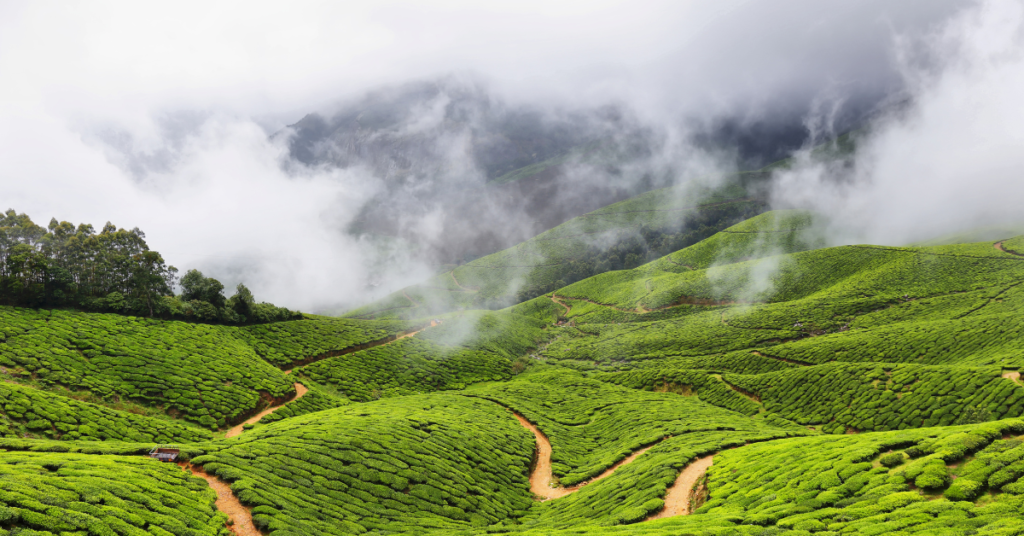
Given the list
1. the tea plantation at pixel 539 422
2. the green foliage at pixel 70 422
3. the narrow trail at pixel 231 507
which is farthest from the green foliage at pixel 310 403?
the narrow trail at pixel 231 507

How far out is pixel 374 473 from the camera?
31203 mm

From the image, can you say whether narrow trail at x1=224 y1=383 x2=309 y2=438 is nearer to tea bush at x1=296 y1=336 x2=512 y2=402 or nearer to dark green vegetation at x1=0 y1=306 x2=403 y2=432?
dark green vegetation at x1=0 y1=306 x2=403 y2=432

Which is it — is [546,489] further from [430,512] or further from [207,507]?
[207,507]

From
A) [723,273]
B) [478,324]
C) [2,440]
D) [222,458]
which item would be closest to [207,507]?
[222,458]

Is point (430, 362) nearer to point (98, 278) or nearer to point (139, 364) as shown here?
point (139, 364)

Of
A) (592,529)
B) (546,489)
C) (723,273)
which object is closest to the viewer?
(592,529)

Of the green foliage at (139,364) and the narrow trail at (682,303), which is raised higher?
the narrow trail at (682,303)

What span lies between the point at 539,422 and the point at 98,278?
66228 mm

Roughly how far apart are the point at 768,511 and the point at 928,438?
1055 cm

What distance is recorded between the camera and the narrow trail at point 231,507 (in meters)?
22.8

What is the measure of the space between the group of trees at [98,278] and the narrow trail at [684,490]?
228ft

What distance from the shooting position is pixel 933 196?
588ft

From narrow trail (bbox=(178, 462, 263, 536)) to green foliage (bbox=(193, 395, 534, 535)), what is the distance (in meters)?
0.47

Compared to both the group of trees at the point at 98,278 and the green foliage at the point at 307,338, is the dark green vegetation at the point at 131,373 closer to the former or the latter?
the green foliage at the point at 307,338
